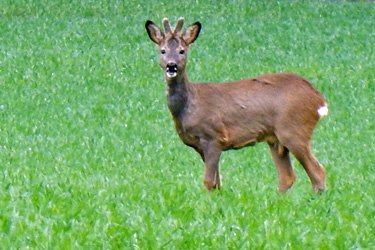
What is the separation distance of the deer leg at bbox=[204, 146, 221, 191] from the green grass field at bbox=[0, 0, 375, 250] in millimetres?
144

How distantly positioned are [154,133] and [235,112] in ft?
15.8

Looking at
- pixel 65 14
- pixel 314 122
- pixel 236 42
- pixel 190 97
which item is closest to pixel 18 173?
pixel 190 97

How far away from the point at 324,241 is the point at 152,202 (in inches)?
67.3

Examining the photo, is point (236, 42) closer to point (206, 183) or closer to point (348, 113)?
point (348, 113)

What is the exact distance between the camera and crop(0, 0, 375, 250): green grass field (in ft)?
23.3

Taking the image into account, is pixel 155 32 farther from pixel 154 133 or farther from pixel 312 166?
pixel 154 133

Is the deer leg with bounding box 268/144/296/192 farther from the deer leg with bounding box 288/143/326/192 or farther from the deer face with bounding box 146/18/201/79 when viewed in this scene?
the deer face with bounding box 146/18/201/79

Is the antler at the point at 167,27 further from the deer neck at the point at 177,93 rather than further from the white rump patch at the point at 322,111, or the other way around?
the white rump patch at the point at 322,111

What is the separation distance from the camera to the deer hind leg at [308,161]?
9.25 metres

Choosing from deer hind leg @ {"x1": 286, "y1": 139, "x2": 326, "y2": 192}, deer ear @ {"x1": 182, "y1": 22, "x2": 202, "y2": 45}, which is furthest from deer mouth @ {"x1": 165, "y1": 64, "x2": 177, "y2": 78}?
deer hind leg @ {"x1": 286, "y1": 139, "x2": 326, "y2": 192}

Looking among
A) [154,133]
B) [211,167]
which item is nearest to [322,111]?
[211,167]

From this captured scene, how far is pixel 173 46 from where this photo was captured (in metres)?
9.27

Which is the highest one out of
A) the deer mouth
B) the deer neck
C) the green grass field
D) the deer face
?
the deer face

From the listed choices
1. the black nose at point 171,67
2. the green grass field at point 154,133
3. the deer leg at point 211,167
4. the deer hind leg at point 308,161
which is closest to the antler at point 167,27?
the black nose at point 171,67
